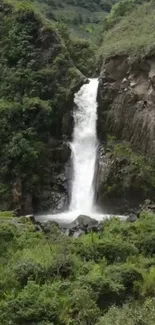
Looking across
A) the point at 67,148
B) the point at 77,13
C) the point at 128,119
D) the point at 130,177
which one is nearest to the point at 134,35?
the point at 128,119

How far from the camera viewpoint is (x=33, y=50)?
133 feet

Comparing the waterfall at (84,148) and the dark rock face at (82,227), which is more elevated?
the waterfall at (84,148)

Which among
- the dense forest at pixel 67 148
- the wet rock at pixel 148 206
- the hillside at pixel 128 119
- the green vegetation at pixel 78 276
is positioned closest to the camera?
the green vegetation at pixel 78 276

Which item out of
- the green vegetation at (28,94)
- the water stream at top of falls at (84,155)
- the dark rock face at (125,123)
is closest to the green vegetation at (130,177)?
the dark rock face at (125,123)

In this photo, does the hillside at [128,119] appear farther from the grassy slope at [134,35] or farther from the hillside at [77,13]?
the hillside at [77,13]

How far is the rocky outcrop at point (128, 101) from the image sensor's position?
36.2 metres

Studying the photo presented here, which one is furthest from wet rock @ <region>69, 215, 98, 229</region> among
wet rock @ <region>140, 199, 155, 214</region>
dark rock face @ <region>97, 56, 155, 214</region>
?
dark rock face @ <region>97, 56, 155, 214</region>

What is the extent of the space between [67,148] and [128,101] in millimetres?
5306

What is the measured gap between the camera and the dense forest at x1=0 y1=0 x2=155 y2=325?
1753cm

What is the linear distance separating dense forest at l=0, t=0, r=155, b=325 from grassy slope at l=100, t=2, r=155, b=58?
0.33 feet

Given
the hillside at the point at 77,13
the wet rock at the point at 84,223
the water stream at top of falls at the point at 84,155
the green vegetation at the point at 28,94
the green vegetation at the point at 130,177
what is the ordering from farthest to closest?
the hillside at the point at 77,13
the green vegetation at the point at 28,94
the water stream at top of falls at the point at 84,155
the green vegetation at the point at 130,177
the wet rock at the point at 84,223

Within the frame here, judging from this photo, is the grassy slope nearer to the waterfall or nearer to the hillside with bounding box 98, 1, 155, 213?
the hillside with bounding box 98, 1, 155, 213

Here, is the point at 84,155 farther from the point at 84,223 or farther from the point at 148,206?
the point at 84,223

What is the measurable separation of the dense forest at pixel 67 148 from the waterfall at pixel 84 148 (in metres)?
0.58
